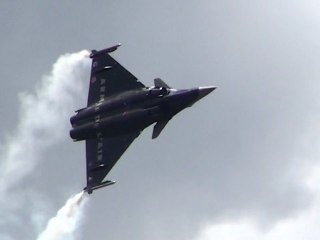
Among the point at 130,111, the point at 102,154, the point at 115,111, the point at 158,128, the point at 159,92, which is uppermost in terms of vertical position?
the point at 159,92

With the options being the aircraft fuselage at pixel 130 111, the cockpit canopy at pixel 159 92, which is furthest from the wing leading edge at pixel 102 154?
the cockpit canopy at pixel 159 92

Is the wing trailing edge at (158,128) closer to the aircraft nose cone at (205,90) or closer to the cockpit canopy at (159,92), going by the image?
the cockpit canopy at (159,92)

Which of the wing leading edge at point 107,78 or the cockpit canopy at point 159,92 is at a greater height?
the wing leading edge at point 107,78

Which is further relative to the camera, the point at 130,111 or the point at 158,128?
the point at 130,111

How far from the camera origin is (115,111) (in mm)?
122562

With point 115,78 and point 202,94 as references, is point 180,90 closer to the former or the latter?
point 202,94

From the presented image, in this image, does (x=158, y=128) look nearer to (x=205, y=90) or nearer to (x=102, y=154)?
(x=205, y=90)

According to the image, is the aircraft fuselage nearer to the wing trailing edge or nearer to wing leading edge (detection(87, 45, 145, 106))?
the wing trailing edge

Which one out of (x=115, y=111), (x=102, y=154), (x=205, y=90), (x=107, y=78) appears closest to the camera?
(x=205, y=90)


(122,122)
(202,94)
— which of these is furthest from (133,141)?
(202,94)

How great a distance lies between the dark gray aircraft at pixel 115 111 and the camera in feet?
390

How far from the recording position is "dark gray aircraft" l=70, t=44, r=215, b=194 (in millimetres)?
119000

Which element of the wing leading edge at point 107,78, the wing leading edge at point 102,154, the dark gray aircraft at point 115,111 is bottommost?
the wing leading edge at point 102,154

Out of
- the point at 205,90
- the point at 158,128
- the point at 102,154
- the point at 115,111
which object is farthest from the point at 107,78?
the point at 205,90
